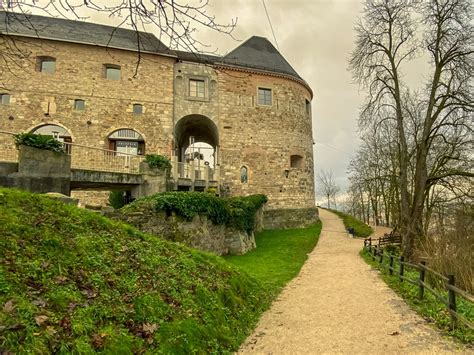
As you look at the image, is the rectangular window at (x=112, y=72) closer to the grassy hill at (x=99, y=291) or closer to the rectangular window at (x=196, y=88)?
the rectangular window at (x=196, y=88)

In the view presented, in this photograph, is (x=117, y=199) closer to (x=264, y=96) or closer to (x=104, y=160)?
(x=104, y=160)

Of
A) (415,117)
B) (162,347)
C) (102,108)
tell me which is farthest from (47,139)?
(415,117)

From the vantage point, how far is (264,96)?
21234mm

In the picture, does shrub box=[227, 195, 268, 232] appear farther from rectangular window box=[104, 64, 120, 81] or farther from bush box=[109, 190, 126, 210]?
rectangular window box=[104, 64, 120, 81]

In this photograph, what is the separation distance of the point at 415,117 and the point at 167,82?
14.4 meters

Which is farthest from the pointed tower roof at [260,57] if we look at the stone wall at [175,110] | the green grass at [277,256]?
the green grass at [277,256]

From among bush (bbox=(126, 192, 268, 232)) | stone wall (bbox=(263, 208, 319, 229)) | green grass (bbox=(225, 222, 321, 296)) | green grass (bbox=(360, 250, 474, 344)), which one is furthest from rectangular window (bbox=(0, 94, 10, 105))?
green grass (bbox=(360, 250, 474, 344))

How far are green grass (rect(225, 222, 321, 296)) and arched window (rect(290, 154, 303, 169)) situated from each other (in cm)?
458

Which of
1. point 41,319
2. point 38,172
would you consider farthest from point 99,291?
point 38,172

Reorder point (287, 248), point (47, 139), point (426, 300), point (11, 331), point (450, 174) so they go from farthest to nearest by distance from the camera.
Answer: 1. point (287, 248)
2. point (450, 174)
3. point (47, 139)
4. point (426, 300)
5. point (11, 331)

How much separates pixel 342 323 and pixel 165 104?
646 inches

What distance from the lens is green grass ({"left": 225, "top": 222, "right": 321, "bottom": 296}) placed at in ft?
30.7

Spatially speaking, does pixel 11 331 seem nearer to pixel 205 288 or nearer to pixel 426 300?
pixel 205 288

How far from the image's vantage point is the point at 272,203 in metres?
20.6
